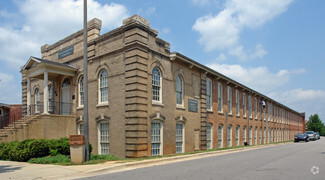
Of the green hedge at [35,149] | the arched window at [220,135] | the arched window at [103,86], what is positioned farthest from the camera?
the arched window at [220,135]

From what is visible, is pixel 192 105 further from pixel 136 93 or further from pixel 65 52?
pixel 65 52

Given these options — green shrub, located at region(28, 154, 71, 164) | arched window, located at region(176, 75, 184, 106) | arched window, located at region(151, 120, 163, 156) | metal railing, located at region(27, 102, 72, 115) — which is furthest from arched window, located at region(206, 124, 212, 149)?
green shrub, located at region(28, 154, 71, 164)

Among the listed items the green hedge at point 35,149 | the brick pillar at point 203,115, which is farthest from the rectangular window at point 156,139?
the brick pillar at point 203,115

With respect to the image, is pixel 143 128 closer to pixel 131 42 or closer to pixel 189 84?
pixel 131 42

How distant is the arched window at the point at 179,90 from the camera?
19.8 meters

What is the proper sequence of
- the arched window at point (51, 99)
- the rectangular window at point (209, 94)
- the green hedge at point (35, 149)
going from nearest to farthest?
the green hedge at point (35, 149)
the arched window at point (51, 99)
the rectangular window at point (209, 94)

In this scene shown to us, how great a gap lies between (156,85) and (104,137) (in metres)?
4.69

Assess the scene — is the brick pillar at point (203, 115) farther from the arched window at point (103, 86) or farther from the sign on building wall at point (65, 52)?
the sign on building wall at point (65, 52)

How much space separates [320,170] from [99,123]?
12731mm

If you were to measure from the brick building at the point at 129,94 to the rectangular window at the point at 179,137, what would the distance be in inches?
1.9

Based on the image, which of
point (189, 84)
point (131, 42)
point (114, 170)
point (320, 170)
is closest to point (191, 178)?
point (114, 170)

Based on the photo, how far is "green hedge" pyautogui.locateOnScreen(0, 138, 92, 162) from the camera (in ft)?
46.6

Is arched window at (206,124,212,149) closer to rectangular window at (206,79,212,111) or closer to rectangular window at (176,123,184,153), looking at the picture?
rectangular window at (206,79,212,111)

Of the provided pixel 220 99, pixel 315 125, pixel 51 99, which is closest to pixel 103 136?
pixel 51 99
